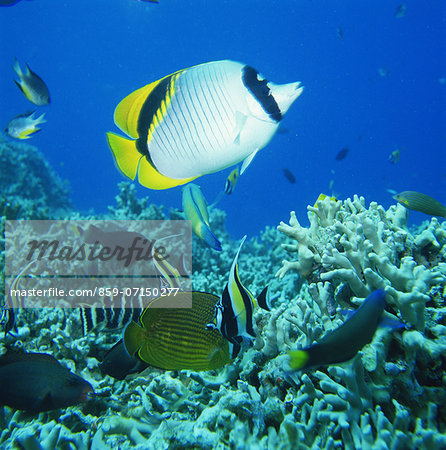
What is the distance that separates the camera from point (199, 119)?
1148 millimetres

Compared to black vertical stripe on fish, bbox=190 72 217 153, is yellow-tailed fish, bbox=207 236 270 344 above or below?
below

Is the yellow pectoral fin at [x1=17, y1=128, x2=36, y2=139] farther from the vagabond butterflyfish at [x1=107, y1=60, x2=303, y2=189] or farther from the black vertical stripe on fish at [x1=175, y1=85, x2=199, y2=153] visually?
the black vertical stripe on fish at [x1=175, y1=85, x2=199, y2=153]

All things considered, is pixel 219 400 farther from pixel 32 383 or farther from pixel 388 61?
pixel 388 61

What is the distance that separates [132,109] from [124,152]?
0.19 metres

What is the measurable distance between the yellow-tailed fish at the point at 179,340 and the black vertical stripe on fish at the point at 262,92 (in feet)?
3.27

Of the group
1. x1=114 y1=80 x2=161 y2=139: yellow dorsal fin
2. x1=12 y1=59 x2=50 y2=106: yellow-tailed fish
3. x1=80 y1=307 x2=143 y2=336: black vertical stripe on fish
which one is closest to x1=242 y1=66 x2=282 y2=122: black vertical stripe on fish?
x1=114 y1=80 x2=161 y2=139: yellow dorsal fin

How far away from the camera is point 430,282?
5.38ft

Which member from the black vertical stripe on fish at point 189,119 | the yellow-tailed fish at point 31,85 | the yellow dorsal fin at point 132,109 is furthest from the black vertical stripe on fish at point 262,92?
the yellow-tailed fish at point 31,85

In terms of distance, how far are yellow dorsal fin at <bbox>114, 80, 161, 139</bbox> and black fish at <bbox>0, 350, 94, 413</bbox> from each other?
1477mm

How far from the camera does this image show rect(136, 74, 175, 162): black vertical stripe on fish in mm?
1163

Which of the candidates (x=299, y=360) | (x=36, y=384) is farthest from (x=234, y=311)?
(x=36, y=384)

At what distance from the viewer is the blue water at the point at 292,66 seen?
70.7 metres

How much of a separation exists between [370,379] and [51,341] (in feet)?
8.75

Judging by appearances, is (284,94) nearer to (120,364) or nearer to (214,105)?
(214,105)
